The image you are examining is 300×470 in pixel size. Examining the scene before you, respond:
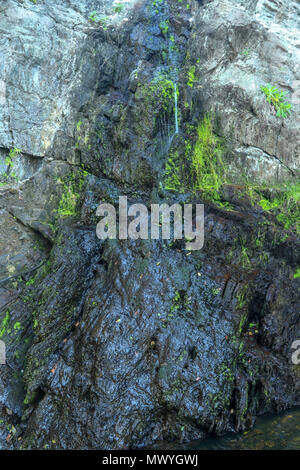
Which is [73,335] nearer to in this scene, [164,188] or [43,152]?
[164,188]

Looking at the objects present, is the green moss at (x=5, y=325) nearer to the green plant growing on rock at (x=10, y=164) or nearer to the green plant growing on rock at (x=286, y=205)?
the green plant growing on rock at (x=10, y=164)

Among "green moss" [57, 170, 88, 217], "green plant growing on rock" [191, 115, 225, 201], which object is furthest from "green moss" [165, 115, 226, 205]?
"green moss" [57, 170, 88, 217]

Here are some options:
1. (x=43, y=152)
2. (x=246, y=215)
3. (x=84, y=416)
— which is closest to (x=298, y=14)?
(x=246, y=215)

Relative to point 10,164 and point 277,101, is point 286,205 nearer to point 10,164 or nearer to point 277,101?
point 277,101

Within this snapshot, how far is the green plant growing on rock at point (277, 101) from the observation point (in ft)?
19.3

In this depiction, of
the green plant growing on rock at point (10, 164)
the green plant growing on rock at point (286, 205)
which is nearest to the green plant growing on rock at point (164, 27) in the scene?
the green plant growing on rock at point (10, 164)

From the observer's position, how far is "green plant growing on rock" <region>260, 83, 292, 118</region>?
588 centimetres

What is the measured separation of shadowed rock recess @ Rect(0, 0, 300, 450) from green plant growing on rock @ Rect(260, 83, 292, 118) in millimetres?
139

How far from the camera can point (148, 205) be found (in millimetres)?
5359

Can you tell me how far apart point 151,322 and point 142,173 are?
8.73ft

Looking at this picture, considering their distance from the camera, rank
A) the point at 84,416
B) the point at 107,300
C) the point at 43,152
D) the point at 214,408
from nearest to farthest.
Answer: the point at 84,416 < the point at 214,408 < the point at 107,300 < the point at 43,152

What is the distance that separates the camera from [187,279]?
4734mm

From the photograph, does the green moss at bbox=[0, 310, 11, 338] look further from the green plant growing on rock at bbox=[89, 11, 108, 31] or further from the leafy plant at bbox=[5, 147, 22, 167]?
the green plant growing on rock at bbox=[89, 11, 108, 31]

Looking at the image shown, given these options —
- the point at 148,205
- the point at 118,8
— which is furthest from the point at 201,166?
the point at 118,8
